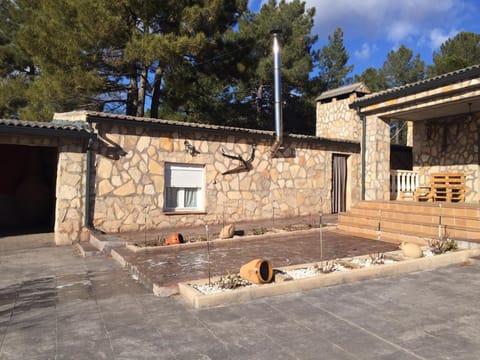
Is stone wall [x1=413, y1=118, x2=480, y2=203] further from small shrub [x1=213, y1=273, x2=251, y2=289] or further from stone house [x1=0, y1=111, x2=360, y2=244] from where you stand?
small shrub [x1=213, y1=273, x2=251, y2=289]

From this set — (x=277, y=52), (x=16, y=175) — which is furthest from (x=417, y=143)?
(x=16, y=175)

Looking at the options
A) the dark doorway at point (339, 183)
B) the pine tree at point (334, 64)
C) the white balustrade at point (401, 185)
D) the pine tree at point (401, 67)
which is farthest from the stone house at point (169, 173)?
the pine tree at point (401, 67)

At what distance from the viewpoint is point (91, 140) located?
916cm

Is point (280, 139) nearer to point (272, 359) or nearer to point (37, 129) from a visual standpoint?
point (37, 129)

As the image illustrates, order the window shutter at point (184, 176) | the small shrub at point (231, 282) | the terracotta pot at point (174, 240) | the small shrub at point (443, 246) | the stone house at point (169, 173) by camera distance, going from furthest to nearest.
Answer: the window shutter at point (184, 176) < the stone house at point (169, 173) < the terracotta pot at point (174, 240) < the small shrub at point (443, 246) < the small shrub at point (231, 282)

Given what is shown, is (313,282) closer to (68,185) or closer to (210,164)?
(68,185)

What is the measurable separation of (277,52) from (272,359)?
12244mm

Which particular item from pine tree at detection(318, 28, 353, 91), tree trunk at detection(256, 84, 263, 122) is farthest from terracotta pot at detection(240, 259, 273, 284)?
pine tree at detection(318, 28, 353, 91)

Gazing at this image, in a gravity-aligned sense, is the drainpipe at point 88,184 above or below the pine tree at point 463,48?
below

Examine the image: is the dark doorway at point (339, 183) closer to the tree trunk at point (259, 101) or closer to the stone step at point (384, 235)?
the stone step at point (384, 235)

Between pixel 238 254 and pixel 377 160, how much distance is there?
6210mm

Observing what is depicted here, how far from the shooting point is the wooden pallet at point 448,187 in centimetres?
1148

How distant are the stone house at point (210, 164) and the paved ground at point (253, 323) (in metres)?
4.17

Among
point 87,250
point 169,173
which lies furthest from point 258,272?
point 169,173
